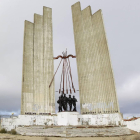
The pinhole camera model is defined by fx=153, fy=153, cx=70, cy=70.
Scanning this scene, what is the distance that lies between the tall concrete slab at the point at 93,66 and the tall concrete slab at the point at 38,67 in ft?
11.6

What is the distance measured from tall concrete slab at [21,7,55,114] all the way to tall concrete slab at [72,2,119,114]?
3.53m

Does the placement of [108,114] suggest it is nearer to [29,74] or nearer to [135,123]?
[135,123]

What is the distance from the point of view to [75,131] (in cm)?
1120

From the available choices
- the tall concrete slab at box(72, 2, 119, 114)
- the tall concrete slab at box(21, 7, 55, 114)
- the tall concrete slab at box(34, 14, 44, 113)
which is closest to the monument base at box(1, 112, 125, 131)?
the tall concrete slab at box(72, 2, 119, 114)

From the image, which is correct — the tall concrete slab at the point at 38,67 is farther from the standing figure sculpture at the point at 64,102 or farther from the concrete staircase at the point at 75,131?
the concrete staircase at the point at 75,131

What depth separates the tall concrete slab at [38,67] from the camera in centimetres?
1654

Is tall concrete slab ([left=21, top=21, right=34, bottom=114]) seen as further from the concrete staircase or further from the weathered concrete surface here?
the weathered concrete surface

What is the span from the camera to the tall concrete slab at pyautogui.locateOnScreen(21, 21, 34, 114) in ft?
52.8

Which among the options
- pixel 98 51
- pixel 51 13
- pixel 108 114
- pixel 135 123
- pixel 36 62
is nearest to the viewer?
pixel 135 123

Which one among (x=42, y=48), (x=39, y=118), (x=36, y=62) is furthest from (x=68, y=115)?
(x=42, y=48)

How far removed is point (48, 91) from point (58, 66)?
3306 millimetres

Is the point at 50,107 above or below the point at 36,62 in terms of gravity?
below

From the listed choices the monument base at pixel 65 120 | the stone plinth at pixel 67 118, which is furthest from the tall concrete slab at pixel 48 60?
the stone plinth at pixel 67 118

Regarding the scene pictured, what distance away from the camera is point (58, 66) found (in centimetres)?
1878
